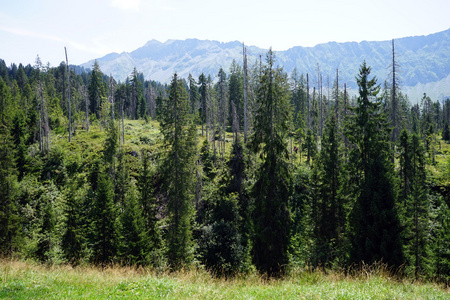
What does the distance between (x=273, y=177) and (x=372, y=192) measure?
7.10 meters

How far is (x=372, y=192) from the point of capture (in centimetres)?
2047

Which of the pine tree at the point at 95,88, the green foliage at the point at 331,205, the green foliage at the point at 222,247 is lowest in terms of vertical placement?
the green foliage at the point at 222,247

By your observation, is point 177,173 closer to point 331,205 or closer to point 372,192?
point 331,205

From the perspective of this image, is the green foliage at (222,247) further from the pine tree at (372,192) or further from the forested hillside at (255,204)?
the pine tree at (372,192)

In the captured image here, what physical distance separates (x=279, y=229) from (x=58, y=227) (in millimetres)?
24272

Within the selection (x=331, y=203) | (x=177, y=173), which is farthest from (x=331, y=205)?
(x=177, y=173)

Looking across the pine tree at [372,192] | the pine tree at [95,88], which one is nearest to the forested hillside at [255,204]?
the pine tree at [372,192]

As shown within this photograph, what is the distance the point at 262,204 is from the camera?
21.2m

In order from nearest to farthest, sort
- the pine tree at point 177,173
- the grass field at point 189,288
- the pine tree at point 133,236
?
the grass field at point 189,288 → the pine tree at point 177,173 → the pine tree at point 133,236

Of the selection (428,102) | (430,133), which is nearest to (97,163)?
(430,133)

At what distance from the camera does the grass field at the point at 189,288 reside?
8086 millimetres

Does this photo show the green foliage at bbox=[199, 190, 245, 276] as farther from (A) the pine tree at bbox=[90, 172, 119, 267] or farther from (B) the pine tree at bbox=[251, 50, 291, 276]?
(A) the pine tree at bbox=[90, 172, 119, 267]

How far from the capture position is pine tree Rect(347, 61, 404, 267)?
63.2ft

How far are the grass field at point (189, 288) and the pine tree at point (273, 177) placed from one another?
35.0ft
